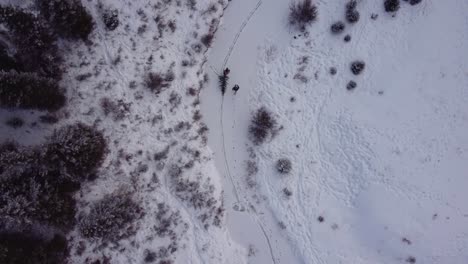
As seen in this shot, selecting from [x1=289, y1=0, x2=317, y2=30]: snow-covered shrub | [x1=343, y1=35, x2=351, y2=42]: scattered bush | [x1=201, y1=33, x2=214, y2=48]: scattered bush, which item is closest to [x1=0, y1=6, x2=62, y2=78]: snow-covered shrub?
[x1=201, y1=33, x2=214, y2=48]: scattered bush

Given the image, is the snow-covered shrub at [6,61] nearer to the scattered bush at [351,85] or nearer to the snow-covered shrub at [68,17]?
the snow-covered shrub at [68,17]

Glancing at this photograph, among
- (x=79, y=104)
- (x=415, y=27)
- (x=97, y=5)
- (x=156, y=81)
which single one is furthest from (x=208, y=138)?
(x=415, y=27)

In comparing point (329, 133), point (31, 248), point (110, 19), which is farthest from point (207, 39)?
point (31, 248)

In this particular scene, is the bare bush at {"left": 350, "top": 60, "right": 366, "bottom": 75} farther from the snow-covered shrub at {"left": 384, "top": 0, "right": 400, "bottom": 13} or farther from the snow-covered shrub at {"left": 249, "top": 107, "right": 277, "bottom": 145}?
the snow-covered shrub at {"left": 249, "top": 107, "right": 277, "bottom": 145}

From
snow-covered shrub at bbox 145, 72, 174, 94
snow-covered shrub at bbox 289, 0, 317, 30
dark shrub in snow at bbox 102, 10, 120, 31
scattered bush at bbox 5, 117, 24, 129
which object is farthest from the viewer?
snow-covered shrub at bbox 289, 0, 317, 30

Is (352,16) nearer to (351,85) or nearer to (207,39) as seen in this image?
(351,85)

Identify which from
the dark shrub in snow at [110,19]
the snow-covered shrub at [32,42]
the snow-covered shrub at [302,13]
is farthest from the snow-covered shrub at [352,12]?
the snow-covered shrub at [32,42]
